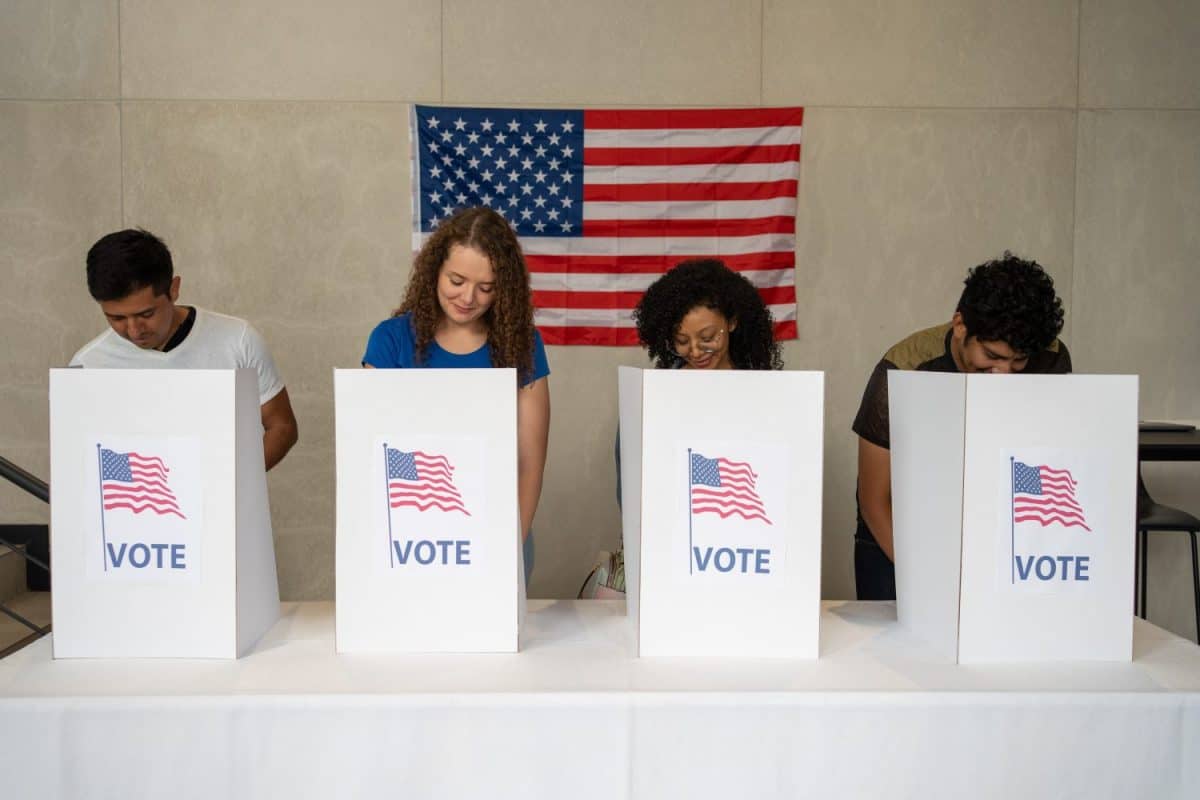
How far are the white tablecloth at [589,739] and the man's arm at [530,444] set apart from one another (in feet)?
1.88

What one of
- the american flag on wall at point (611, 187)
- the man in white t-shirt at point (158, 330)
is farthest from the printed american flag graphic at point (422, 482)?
the american flag on wall at point (611, 187)

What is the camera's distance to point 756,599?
1345 mm

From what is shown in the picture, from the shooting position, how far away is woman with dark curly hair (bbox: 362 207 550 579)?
5.79ft

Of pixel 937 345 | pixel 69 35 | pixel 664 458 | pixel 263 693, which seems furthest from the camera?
pixel 69 35

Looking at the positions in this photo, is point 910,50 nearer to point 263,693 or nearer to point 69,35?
point 69,35

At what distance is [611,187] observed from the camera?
365cm

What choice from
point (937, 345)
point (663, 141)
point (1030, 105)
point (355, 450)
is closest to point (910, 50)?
point (1030, 105)

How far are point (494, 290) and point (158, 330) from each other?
0.87 metres

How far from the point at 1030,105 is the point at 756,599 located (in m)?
3.04

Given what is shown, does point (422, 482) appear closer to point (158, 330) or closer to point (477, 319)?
point (477, 319)

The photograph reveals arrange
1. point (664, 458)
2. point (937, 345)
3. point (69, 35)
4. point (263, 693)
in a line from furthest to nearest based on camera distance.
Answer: point (69, 35) → point (937, 345) → point (664, 458) → point (263, 693)

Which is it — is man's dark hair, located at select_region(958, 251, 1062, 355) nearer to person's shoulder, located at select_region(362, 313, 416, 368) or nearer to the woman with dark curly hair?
the woman with dark curly hair

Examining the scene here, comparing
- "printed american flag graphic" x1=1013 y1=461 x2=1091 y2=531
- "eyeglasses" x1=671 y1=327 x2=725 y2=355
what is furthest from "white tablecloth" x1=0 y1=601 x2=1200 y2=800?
"eyeglasses" x1=671 y1=327 x2=725 y2=355

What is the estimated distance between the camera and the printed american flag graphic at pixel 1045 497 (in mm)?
1328
